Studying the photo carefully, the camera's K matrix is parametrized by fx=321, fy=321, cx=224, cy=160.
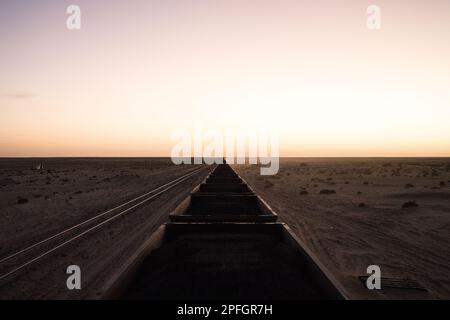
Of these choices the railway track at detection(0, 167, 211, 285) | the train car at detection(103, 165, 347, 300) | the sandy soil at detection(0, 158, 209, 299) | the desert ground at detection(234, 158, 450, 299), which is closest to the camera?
the train car at detection(103, 165, 347, 300)

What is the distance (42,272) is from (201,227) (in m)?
3.32

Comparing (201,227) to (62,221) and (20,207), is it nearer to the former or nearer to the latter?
(62,221)

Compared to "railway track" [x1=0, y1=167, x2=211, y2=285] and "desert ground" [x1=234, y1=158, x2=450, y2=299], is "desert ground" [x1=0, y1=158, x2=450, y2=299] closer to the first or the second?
"desert ground" [x1=234, y1=158, x2=450, y2=299]

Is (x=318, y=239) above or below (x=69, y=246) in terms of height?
below

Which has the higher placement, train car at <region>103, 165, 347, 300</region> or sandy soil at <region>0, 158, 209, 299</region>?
train car at <region>103, 165, 347, 300</region>

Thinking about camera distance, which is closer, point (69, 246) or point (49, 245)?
point (69, 246)

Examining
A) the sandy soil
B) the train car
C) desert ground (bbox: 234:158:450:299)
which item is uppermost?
the train car

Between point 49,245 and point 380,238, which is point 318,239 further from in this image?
point 49,245

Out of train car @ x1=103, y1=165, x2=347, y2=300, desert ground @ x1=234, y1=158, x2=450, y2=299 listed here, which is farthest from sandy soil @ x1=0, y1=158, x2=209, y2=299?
desert ground @ x1=234, y1=158, x2=450, y2=299

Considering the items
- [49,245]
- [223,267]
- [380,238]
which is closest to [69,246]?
[49,245]
